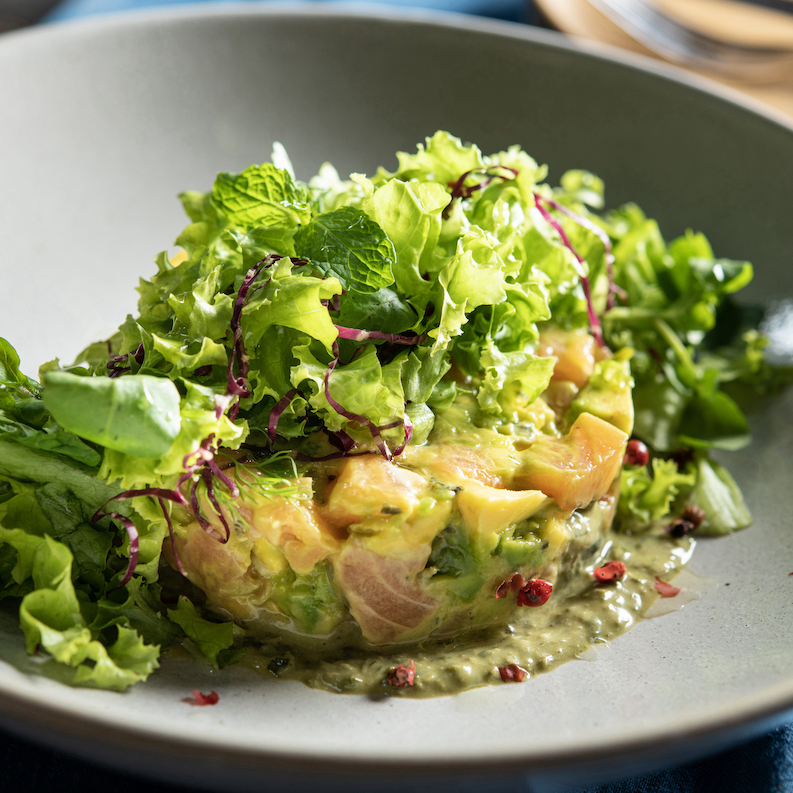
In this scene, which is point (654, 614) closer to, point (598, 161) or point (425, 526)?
point (425, 526)

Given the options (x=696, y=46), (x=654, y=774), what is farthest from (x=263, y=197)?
(x=696, y=46)

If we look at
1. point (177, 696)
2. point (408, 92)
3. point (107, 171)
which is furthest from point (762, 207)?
point (177, 696)

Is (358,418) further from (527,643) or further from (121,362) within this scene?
(527,643)

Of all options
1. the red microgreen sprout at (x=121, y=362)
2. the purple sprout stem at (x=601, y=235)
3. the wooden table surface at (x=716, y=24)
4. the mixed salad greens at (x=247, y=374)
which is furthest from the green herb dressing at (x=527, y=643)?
the wooden table surface at (x=716, y=24)

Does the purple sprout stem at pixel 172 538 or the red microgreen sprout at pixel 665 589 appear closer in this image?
the purple sprout stem at pixel 172 538

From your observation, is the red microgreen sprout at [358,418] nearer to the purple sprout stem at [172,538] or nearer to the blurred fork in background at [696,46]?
the purple sprout stem at [172,538]

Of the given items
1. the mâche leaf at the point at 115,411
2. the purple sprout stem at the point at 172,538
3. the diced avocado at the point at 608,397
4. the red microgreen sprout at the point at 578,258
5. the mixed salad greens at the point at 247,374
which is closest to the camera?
the mâche leaf at the point at 115,411
